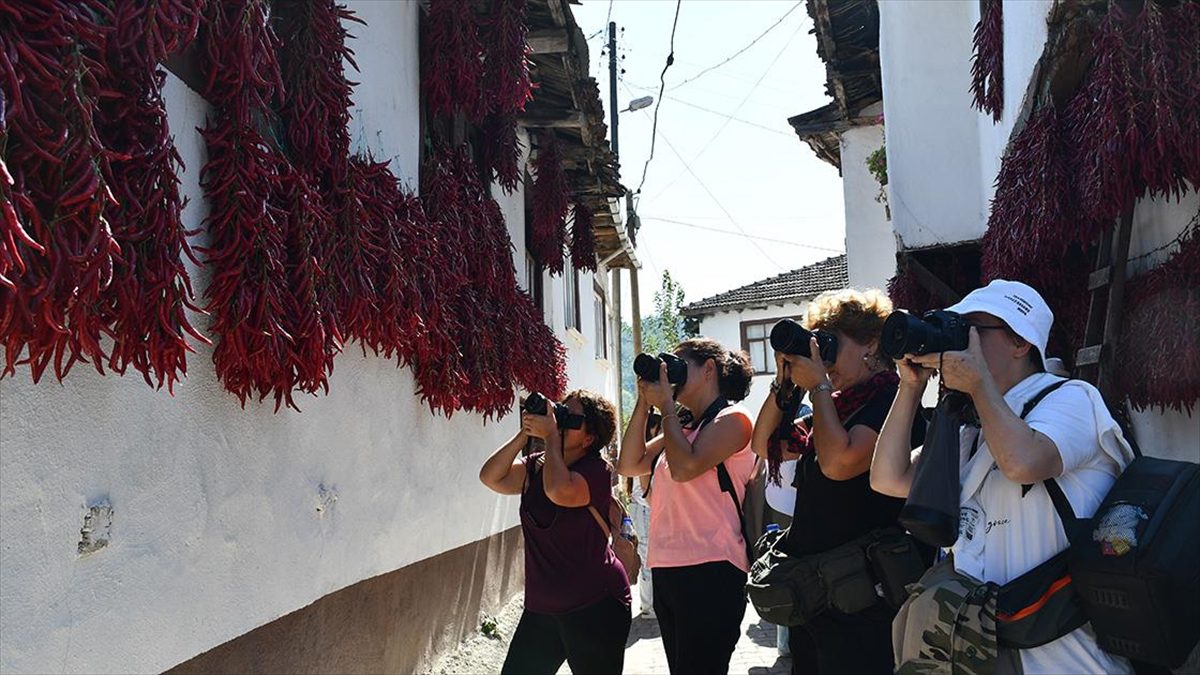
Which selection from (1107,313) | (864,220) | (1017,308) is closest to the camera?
(1017,308)

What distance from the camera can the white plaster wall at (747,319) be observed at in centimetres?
2391

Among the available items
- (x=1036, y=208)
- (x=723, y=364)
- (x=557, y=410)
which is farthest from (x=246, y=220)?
(x=1036, y=208)

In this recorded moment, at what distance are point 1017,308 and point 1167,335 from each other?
1642mm

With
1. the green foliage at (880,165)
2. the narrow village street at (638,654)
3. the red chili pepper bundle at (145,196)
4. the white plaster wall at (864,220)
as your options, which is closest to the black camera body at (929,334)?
the red chili pepper bundle at (145,196)

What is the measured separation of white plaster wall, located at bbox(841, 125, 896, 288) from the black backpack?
939 cm

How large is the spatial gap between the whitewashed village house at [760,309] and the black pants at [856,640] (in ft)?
68.8

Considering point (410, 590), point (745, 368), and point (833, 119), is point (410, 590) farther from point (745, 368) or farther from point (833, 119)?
point (833, 119)

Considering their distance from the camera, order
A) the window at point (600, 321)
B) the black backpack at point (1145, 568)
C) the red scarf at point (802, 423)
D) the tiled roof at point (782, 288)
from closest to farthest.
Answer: the black backpack at point (1145, 568) < the red scarf at point (802, 423) < the window at point (600, 321) < the tiled roof at point (782, 288)

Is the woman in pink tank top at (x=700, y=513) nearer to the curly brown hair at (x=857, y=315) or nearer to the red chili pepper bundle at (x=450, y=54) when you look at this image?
the curly brown hair at (x=857, y=315)

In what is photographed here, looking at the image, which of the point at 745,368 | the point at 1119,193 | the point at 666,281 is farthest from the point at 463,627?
the point at 666,281

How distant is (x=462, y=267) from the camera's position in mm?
4992

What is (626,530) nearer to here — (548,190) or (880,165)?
(548,190)

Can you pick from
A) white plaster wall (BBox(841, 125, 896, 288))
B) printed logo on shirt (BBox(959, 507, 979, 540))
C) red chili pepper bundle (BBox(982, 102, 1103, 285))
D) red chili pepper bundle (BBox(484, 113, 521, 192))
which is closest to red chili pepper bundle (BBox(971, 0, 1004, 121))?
red chili pepper bundle (BBox(982, 102, 1103, 285))

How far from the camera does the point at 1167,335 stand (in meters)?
3.46
